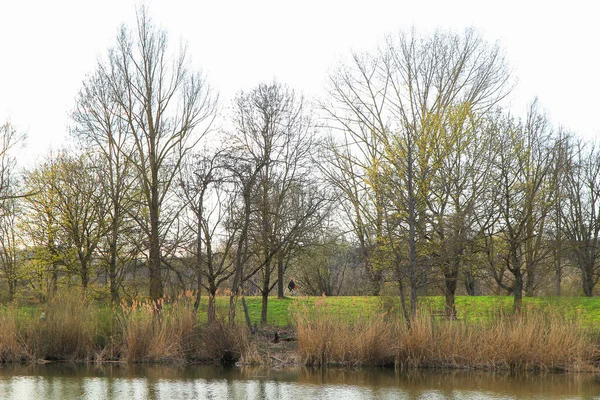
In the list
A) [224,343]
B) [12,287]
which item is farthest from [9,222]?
[224,343]

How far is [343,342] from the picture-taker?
16.2 meters

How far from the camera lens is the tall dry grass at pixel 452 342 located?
1554 cm

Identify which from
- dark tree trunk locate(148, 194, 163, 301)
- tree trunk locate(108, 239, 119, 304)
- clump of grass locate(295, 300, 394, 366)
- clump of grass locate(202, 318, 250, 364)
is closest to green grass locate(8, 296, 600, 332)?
clump of grass locate(295, 300, 394, 366)

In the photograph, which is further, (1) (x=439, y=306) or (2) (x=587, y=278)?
(2) (x=587, y=278)

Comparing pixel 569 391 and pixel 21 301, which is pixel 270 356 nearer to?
pixel 569 391

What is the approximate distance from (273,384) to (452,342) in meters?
4.92

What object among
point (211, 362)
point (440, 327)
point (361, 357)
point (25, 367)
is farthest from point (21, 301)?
point (440, 327)

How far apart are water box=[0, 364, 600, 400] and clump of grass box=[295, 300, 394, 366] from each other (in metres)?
0.58

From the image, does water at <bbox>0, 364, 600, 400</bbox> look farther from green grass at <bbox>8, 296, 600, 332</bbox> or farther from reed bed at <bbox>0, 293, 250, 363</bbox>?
green grass at <bbox>8, 296, 600, 332</bbox>

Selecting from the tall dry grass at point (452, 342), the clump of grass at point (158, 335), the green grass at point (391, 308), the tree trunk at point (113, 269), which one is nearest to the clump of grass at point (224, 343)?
the clump of grass at point (158, 335)

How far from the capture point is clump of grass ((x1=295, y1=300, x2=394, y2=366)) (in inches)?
640

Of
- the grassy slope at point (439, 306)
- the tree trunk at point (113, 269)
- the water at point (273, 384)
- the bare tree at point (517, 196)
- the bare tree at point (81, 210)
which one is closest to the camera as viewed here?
the water at point (273, 384)

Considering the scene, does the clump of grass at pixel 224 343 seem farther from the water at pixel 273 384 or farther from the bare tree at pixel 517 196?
the bare tree at pixel 517 196

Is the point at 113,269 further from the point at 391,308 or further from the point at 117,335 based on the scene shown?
the point at 391,308
